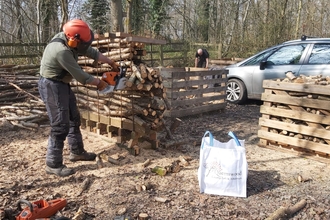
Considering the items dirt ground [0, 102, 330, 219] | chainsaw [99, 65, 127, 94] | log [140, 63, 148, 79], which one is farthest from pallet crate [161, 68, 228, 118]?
chainsaw [99, 65, 127, 94]

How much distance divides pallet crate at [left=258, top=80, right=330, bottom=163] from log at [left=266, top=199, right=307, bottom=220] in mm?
1750

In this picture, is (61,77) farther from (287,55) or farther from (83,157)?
(287,55)

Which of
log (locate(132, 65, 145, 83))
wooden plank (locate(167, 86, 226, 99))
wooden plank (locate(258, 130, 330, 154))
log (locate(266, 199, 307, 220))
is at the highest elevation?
log (locate(132, 65, 145, 83))

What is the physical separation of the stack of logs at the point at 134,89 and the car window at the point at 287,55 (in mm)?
4597

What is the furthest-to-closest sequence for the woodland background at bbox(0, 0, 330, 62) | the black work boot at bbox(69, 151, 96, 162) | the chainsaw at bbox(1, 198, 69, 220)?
the woodland background at bbox(0, 0, 330, 62), the black work boot at bbox(69, 151, 96, 162), the chainsaw at bbox(1, 198, 69, 220)

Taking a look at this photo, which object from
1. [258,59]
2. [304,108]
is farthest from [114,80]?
[258,59]

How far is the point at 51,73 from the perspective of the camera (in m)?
4.46

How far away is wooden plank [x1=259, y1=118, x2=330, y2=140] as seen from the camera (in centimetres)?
526

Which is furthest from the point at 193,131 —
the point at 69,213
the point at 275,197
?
the point at 69,213

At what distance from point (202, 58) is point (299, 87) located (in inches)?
303

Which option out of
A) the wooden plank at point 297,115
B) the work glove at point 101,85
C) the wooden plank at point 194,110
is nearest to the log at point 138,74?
the work glove at point 101,85

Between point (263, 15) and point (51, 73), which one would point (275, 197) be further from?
point (263, 15)

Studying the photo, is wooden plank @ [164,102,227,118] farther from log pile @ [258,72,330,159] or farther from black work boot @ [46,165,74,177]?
black work boot @ [46,165,74,177]

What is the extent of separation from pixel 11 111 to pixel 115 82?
4728 millimetres
